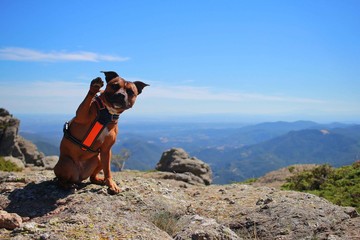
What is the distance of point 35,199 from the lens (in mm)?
6734

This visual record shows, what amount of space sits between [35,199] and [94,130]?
1.93m

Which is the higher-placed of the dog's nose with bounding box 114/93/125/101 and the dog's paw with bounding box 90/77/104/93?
the dog's paw with bounding box 90/77/104/93

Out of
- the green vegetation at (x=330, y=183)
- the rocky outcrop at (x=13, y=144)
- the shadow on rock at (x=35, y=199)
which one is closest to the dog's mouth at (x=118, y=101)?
the shadow on rock at (x=35, y=199)

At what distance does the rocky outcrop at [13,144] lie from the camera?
111 ft

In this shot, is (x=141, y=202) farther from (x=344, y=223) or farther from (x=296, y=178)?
(x=296, y=178)

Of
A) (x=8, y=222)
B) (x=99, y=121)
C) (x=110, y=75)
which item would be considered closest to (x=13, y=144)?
(x=99, y=121)

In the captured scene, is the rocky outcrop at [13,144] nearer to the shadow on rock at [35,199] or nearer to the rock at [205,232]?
the shadow on rock at [35,199]

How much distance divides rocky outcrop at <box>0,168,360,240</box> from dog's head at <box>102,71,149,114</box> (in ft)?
6.14

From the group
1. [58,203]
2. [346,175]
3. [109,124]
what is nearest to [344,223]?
[109,124]

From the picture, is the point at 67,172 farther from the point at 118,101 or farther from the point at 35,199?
the point at 118,101

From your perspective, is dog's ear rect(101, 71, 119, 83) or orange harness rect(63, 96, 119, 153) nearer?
dog's ear rect(101, 71, 119, 83)

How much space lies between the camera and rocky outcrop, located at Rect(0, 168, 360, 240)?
4.61m

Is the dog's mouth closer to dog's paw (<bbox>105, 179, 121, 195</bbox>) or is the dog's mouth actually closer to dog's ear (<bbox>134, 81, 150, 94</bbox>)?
dog's ear (<bbox>134, 81, 150, 94</bbox>)

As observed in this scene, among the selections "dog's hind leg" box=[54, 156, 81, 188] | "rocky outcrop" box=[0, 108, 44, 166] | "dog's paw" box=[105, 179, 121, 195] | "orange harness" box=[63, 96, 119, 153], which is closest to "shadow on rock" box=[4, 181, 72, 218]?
"dog's hind leg" box=[54, 156, 81, 188]
